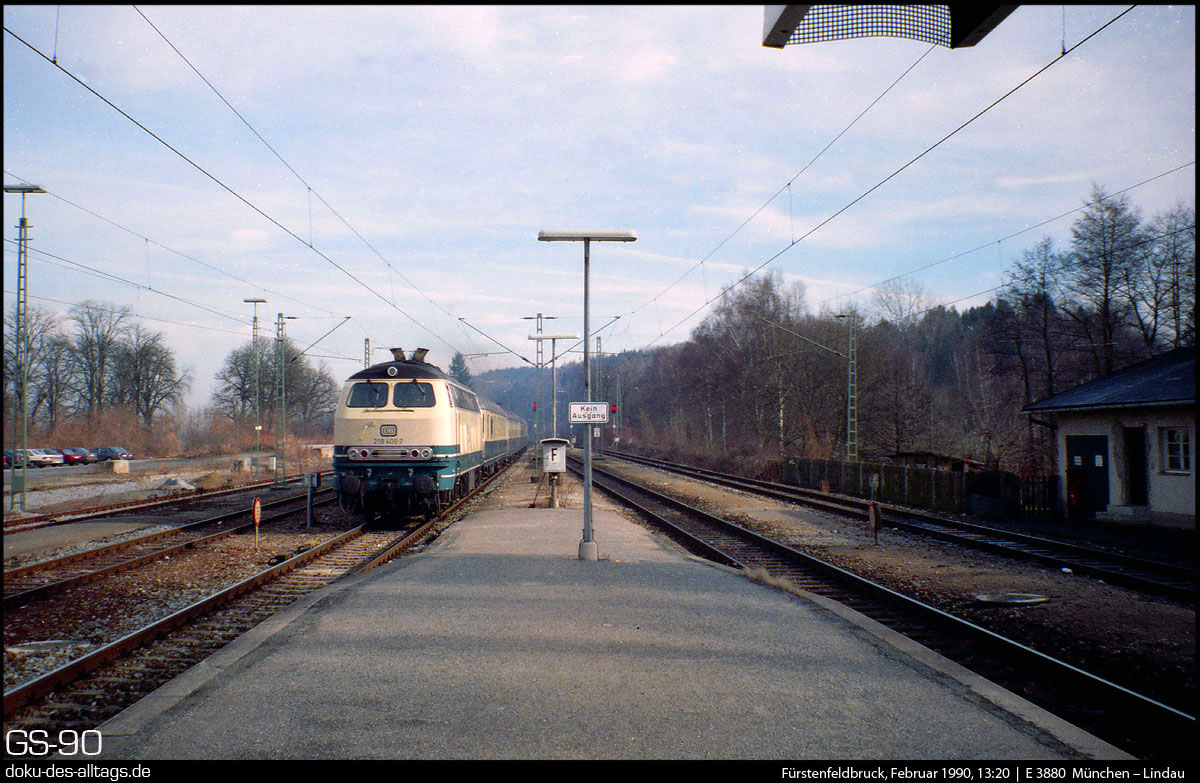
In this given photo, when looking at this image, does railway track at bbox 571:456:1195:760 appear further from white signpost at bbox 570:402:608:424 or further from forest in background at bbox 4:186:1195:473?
forest in background at bbox 4:186:1195:473

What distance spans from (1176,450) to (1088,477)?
2.56m

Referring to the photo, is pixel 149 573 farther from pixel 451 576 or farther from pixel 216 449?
pixel 216 449

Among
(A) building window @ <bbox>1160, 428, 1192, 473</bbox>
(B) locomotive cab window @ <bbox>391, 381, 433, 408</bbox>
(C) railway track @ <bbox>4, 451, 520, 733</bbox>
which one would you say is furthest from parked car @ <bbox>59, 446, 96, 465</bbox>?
(A) building window @ <bbox>1160, 428, 1192, 473</bbox>

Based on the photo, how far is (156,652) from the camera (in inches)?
269

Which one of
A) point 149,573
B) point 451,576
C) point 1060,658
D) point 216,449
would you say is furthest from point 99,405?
point 1060,658

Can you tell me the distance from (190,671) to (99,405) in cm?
3310

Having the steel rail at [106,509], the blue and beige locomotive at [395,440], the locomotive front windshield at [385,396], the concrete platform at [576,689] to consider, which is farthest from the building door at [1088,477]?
the steel rail at [106,509]

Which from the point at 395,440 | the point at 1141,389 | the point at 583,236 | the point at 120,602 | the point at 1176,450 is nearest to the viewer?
the point at 120,602

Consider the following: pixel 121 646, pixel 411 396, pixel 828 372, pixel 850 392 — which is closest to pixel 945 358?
pixel 828 372

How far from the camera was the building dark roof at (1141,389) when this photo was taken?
15.3m

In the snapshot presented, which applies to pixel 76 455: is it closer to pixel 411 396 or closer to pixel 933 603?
pixel 411 396

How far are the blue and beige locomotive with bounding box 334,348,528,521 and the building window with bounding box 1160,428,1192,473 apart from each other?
16.2 metres

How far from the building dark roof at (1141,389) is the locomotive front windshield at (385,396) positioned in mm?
15966
